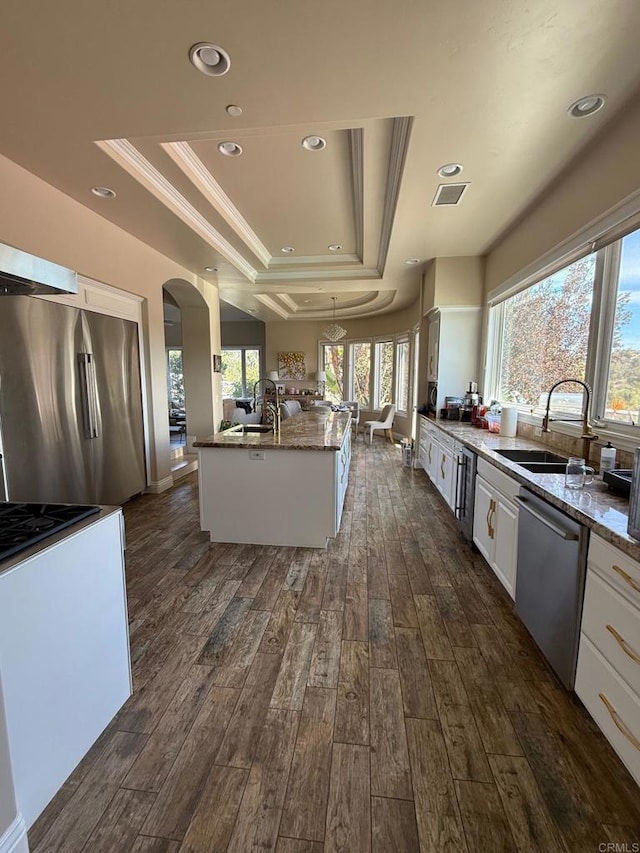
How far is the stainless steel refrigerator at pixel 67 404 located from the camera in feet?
9.04

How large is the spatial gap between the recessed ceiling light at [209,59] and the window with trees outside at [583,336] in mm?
2367

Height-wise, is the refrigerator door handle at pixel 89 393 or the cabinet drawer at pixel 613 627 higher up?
the refrigerator door handle at pixel 89 393

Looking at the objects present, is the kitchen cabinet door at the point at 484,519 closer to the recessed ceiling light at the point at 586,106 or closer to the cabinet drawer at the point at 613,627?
the cabinet drawer at the point at 613,627

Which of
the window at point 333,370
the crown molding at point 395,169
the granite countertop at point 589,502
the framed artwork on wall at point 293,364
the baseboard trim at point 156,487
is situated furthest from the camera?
the framed artwork on wall at point 293,364

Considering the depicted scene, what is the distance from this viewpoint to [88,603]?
4.57ft

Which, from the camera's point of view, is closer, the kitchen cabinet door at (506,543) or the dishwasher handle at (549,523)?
the dishwasher handle at (549,523)

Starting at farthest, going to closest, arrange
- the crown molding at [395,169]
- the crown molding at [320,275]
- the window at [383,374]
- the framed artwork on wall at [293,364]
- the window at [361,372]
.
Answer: the framed artwork on wall at [293,364] → the window at [361,372] → the window at [383,374] → the crown molding at [320,275] → the crown molding at [395,169]

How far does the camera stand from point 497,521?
8.28 ft

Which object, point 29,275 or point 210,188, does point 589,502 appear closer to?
point 29,275

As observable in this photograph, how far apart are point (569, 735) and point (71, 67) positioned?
3.68 meters

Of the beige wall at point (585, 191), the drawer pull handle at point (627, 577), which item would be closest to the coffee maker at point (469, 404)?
the beige wall at point (585, 191)

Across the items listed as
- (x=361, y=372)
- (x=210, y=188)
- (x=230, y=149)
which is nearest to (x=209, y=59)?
(x=230, y=149)

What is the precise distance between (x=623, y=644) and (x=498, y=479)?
4.13 ft

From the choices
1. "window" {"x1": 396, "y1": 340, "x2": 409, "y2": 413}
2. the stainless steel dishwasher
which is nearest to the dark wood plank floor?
the stainless steel dishwasher
